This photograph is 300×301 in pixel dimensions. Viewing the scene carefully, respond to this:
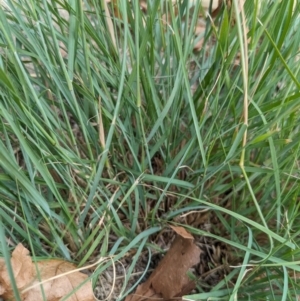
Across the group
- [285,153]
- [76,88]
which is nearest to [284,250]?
[285,153]

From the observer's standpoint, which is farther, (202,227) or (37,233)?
(202,227)

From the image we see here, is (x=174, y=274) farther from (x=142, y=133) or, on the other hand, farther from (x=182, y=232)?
(x=142, y=133)

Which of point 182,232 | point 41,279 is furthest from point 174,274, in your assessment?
point 41,279

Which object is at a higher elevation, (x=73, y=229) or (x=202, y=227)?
(x=73, y=229)

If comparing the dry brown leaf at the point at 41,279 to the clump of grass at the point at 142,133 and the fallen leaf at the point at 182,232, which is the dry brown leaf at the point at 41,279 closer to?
the clump of grass at the point at 142,133

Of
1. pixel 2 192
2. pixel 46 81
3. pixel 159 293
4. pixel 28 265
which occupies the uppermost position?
pixel 46 81

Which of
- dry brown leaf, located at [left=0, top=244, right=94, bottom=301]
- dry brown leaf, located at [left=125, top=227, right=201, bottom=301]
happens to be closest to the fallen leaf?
dry brown leaf, located at [left=125, top=227, right=201, bottom=301]

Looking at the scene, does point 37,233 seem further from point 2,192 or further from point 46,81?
point 46,81
